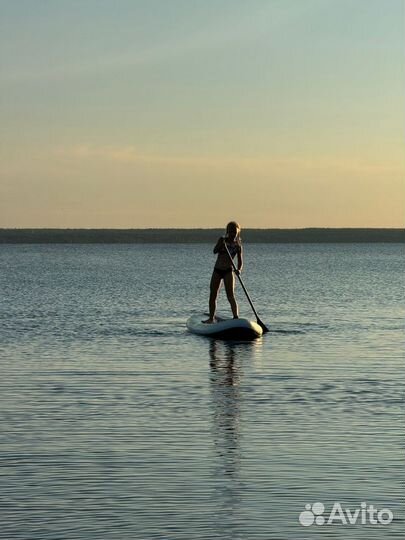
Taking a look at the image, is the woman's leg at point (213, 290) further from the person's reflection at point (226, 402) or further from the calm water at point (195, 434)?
the person's reflection at point (226, 402)

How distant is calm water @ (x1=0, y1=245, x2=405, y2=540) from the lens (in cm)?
1074

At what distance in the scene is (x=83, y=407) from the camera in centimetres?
1698

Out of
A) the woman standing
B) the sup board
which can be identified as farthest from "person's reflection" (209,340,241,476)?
the woman standing

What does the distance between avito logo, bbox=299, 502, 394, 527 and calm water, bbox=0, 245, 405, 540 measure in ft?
0.26

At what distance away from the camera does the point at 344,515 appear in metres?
10.8

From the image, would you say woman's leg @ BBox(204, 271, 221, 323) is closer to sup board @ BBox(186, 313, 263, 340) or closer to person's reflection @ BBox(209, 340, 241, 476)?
sup board @ BBox(186, 313, 263, 340)

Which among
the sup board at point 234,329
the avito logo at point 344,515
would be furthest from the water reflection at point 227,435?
the sup board at point 234,329

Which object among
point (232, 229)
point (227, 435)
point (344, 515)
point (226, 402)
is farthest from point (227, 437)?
point (232, 229)

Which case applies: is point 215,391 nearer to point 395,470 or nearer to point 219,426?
point 219,426

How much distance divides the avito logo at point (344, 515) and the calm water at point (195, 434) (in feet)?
0.26

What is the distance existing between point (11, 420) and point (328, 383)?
573cm

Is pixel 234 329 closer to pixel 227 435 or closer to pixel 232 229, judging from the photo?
pixel 232 229

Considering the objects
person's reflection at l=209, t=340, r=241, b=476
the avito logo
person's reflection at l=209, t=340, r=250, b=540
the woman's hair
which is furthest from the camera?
the woman's hair

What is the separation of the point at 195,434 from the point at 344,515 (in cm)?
396
